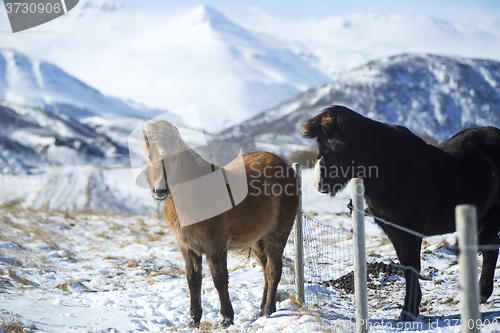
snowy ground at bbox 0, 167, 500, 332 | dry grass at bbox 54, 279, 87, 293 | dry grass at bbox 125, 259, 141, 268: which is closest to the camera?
snowy ground at bbox 0, 167, 500, 332

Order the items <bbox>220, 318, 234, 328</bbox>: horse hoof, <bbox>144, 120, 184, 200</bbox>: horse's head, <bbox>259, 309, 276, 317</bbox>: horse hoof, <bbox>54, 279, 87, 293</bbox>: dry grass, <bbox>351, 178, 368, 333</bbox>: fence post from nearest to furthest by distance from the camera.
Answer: <bbox>351, 178, 368, 333</bbox>: fence post → <bbox>144, 120, 184, 200</bbox>: horse's head → <bbox>220, 318, 234, 328</bbox>: horse hoof → <bbox>259, 309, 276, 317</bbox>: horse hoof → <bbox>54, 279, 87, 293</bbox>: dry grass

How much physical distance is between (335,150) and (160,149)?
200cm

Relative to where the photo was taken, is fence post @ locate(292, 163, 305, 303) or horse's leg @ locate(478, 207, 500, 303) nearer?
Result: horse's leg @ locate(478, 207, 500, 303)

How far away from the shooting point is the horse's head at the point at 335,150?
418 centimetres

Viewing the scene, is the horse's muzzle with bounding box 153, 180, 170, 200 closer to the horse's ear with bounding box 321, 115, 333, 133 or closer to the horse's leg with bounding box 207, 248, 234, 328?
the horse's leg with bounding box 207, 248, 234, 328

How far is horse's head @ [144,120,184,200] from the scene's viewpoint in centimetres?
409

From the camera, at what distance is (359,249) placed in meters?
3.28

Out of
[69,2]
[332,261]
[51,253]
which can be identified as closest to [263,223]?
[332,261]

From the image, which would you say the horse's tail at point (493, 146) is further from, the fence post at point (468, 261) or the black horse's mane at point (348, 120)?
the fence post at point (468, 261)

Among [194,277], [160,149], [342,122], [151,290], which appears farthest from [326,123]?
[151,290]

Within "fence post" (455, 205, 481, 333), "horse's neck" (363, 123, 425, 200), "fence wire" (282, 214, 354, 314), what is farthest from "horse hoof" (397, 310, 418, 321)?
"fence post" (455, 205, 481, 333)

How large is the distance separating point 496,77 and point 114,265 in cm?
8818

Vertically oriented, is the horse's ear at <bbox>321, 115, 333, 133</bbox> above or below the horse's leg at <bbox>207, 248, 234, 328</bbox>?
above

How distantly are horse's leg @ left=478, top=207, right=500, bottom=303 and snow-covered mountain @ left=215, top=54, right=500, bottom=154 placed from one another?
49085mm
